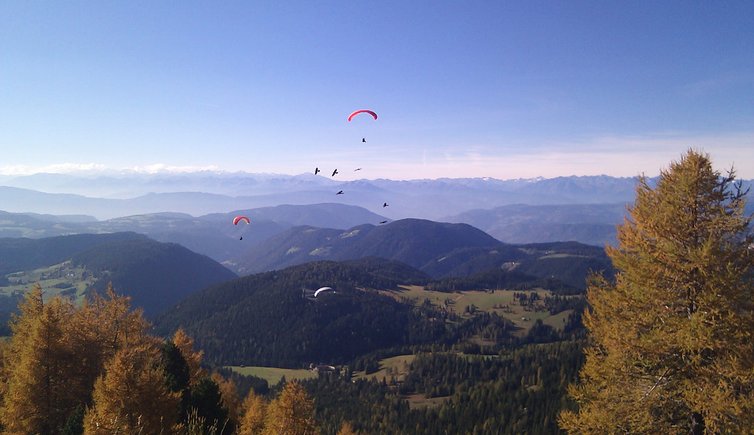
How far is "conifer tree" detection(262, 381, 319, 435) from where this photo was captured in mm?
24531

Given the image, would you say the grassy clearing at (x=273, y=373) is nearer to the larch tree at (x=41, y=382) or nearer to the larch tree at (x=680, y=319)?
the larch tree at (x=41, y=382)

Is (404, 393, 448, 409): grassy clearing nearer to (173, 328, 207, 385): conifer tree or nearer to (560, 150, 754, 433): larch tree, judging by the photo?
(173, 328, 207, 385): conifer tree

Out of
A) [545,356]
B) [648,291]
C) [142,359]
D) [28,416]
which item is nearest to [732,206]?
[648,291]

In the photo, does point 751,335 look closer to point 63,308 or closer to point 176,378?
point 176,378

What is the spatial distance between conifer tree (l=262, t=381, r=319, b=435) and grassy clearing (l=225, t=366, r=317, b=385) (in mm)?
159328

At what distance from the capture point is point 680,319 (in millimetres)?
13469

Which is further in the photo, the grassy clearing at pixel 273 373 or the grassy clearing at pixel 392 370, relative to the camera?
the grassy clearing at pixel 273 373

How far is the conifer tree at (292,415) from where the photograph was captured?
966 inches

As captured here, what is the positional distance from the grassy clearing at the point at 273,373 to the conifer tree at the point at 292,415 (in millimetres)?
159328

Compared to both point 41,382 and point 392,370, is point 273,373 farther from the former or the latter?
point 41,382

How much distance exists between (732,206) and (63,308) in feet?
141

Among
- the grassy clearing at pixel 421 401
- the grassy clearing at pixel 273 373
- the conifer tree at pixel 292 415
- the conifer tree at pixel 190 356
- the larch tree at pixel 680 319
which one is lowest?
the grassy clearing at pixel 273 373

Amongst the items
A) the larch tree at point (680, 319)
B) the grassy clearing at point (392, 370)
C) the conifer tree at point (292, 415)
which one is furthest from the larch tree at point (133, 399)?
the grassy clearing at point (392, 370)

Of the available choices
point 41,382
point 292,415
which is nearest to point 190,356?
point 41,382
